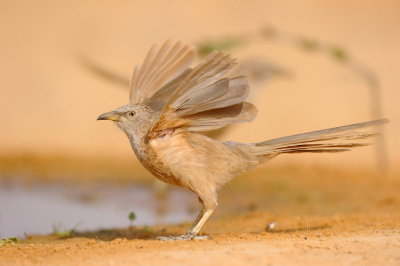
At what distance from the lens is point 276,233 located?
6172mm

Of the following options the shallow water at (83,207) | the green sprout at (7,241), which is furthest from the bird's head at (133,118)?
the shallow water at (83,207)

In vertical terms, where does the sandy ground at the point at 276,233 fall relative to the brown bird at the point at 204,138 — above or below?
below

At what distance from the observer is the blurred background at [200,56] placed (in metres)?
11.3

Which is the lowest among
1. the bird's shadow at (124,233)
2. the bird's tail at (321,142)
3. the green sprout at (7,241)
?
the bird's shadow at (124,233)

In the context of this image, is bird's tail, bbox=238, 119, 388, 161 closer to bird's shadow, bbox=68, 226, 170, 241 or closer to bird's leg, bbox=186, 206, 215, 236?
bird's leg, bbox=186, 206, 215, 236

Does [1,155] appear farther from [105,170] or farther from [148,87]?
[148,87]

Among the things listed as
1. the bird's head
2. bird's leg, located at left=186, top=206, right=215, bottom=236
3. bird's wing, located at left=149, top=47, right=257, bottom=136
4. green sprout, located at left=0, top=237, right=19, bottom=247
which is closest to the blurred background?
green sprout, located at left=0, top=237, right=19, bottom=247

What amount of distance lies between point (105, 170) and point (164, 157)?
Answer: 5.53 metres

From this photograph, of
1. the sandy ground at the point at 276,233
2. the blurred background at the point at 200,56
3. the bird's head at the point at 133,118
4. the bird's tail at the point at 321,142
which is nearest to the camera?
the sandy ground at the point at 276,233

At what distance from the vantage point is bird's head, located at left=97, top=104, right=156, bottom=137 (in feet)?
20.1

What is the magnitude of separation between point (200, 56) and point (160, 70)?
3187 millimetres

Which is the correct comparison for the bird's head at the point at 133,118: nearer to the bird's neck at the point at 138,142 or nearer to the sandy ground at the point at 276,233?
the bird's neck at the point at 138,142

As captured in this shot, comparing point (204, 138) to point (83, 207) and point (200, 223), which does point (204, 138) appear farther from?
point (83, 207)

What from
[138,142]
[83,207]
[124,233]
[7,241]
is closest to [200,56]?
[83,207]
